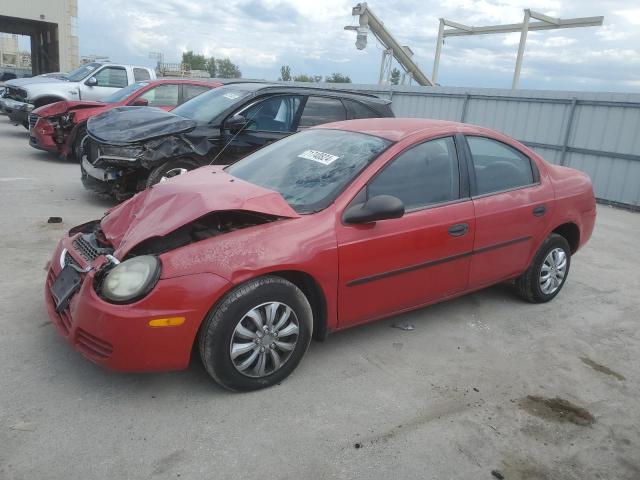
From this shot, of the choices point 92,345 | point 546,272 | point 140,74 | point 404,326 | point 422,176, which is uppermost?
point 140,74

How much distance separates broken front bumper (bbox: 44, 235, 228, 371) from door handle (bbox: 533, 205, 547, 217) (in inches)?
107

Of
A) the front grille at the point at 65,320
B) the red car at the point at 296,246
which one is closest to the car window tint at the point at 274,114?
the red car at the point at 296,246

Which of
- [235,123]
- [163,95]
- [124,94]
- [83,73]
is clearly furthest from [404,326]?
[83,73]

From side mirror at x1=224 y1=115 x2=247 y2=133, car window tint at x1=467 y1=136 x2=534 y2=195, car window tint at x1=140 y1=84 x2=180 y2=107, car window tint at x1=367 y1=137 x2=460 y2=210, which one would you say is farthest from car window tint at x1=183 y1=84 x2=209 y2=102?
car window tint at x1=367 y1=137 x2=460 y2=210

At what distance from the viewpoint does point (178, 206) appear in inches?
123

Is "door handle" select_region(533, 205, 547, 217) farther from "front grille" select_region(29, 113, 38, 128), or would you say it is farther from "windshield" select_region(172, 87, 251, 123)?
"front grille" select_region(29, 113, 38, 128)

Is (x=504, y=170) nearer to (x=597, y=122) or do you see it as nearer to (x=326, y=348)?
(x=326, y=348)

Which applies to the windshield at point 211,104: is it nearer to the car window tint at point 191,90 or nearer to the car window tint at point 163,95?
the car window tint at point 163,95

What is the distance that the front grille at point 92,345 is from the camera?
270cm

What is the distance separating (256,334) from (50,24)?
29.1 metres

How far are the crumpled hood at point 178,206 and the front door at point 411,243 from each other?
51 centimetres

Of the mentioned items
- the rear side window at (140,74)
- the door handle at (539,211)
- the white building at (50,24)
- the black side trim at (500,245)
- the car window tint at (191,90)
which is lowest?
the black side trim at (500,245)

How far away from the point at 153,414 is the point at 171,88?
8938mm

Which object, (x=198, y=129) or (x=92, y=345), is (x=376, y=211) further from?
(x=198, y=129)
